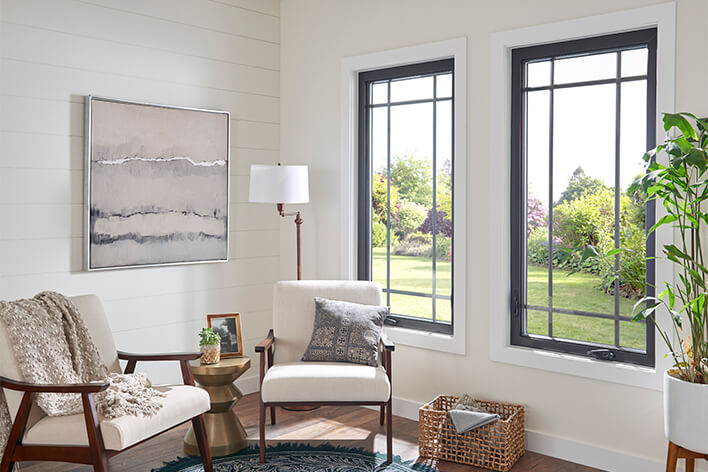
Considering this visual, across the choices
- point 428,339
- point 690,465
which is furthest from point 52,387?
point 690,465

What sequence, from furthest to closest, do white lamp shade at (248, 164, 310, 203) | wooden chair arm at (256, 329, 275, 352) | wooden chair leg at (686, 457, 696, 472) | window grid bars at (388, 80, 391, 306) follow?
window grid bars at (388, 80, 391, 306), white lamp shade at (248, 164, 310, 203), wooden chair arm at (256, 329, 275, 352), wooden chair leg at (686, 457, 696, 472)

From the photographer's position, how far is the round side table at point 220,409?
353cm

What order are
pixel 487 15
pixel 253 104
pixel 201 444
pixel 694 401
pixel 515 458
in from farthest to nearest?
pixel 253 104
pixel 487 15
pixel 515 458
pixel 201 444
pixel 694 401

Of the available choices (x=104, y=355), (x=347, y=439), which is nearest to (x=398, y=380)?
(x=347, y=439)

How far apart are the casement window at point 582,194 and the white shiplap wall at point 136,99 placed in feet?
6.22

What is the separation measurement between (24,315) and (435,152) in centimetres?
247

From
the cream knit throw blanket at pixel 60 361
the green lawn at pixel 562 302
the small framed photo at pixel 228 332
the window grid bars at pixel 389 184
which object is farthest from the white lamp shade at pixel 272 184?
the cream knit throw blanket at pixel 60 361

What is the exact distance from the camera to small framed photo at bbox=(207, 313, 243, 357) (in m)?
3.77

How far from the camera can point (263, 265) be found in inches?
188

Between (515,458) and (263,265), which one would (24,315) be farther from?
(515,458)

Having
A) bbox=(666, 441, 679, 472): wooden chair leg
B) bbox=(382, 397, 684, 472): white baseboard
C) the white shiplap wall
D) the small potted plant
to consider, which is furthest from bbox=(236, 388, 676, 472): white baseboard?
the white shiplap wall

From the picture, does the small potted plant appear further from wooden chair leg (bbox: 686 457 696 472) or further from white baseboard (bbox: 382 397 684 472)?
wooden chair leg (bbox: 686 457 696 472)

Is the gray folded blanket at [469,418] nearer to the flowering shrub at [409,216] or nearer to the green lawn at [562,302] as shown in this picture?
the green lawn at [562,302]

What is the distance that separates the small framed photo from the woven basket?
1.11 m
